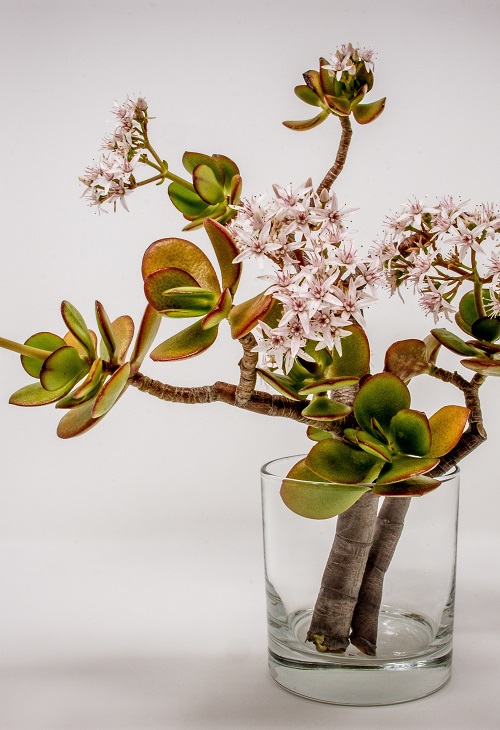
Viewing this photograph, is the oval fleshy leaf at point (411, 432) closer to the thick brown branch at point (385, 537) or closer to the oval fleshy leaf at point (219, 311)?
the thick brown branch at point (385, 537)

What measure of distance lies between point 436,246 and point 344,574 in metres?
0.35

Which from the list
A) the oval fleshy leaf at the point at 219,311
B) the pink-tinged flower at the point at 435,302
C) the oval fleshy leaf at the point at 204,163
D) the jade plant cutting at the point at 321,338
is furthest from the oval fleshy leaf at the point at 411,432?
the oval fleshy leaf at the point at 204,163

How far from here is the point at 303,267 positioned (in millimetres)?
880

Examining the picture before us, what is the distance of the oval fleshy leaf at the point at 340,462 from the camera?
3.21 ft

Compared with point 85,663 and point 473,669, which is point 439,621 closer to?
→ point 473,669

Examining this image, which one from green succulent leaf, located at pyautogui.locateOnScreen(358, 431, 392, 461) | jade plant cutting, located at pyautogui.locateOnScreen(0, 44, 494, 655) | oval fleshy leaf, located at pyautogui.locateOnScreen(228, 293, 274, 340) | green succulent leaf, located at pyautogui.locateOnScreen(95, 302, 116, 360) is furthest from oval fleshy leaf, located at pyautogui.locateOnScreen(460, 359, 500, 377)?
green succulent leaf, located at pyautogui.locateOnScreen(95, 302, 116, 360)

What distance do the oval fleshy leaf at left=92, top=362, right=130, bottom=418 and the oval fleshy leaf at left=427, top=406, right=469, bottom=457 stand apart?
1.00 feet

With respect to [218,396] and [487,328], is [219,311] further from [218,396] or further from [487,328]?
[487,328]

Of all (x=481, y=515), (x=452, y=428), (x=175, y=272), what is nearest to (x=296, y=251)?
(x=175, y=272)

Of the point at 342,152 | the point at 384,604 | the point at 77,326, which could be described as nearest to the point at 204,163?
the point at 342,152

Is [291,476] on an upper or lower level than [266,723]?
upper

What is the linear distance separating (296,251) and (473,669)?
0.57 m

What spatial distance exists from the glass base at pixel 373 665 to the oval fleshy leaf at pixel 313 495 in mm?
140

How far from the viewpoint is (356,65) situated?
1.04m
